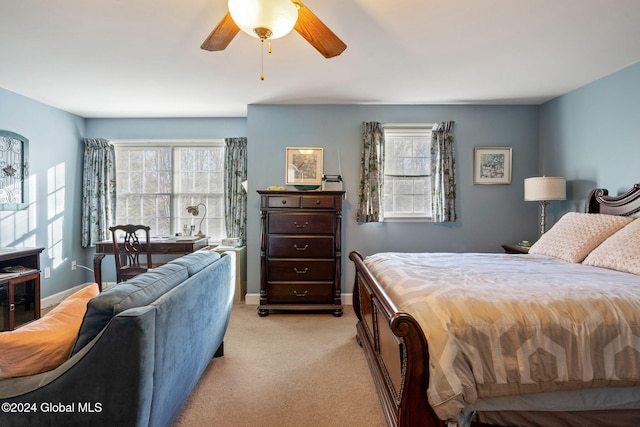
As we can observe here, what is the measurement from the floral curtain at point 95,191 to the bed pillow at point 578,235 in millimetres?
5220

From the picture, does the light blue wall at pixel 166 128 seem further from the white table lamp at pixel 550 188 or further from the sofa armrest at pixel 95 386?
the sofa armrest at pixel 95 386

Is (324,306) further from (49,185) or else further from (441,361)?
(49,185)

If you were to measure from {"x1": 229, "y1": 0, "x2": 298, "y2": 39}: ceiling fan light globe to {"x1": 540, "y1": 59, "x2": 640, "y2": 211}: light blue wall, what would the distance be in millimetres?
3215

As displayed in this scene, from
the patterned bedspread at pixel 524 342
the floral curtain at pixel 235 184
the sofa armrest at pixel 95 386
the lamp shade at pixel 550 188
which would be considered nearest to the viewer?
the sofa armrest at pixel 95 386

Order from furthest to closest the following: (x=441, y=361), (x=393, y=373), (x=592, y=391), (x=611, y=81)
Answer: (x=611, y=81) → (x=393, y=373) → (x=592, y=391) → (x=441, y=361)

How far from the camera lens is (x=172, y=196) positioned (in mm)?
4754

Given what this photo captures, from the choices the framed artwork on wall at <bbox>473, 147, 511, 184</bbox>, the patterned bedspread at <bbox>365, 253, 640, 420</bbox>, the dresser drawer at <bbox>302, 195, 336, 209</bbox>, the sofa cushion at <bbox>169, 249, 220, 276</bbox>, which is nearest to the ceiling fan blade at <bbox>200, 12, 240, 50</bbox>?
the sofa cushion at <bbox>169, 249, 220, 276</bbox>

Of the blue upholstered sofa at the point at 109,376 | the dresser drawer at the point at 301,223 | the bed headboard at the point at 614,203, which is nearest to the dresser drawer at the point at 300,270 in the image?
the dresser drawer at the point at 301,223

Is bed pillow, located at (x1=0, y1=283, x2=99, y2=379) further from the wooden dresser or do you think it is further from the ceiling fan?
the wooden dresser

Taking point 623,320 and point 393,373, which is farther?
point 393,373

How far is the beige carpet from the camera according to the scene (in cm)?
192

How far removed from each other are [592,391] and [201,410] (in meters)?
2.03

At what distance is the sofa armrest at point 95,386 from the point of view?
1208mm

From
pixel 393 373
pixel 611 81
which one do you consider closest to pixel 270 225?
pixel 393 373
